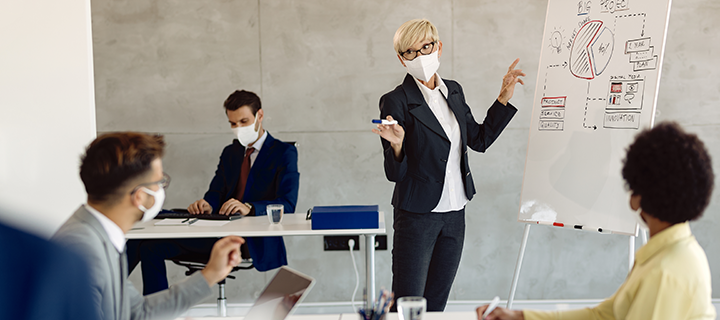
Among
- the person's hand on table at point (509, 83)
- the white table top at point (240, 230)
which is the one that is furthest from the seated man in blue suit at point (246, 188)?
the person's hand on table at point (509, 83)

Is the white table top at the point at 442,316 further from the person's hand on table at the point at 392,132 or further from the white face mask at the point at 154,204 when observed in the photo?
the person's hand on table at the point at 392,132

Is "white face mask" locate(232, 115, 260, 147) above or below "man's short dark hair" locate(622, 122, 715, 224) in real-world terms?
below

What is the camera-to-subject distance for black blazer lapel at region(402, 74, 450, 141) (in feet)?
7.22

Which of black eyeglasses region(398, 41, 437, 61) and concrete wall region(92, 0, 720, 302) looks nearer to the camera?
black eyeglasses region(398, 41, 437, 61)

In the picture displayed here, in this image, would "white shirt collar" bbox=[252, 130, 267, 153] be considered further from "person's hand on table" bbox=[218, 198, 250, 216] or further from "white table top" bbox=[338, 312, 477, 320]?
"white table top" bbox=[338, 312, 477, 320]

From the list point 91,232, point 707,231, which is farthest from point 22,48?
point 707,231

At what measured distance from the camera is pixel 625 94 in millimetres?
2207

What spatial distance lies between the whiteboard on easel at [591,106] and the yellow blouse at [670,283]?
3.50 ft

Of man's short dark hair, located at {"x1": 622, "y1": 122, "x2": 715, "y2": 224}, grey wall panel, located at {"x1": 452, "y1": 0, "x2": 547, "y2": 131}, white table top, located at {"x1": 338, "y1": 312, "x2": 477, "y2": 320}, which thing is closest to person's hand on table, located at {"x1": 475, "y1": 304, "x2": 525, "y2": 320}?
white table top, located at {"x1": 338, "y1": 312, "x2": 477, "y2": 320}

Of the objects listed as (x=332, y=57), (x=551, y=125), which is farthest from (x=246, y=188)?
(x=551, y=125)

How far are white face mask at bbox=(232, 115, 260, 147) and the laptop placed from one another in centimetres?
173

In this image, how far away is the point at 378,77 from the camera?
3398 millimetres

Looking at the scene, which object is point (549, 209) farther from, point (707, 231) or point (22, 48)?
point (22, 48)

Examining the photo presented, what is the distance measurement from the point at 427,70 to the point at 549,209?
0.90 meters
